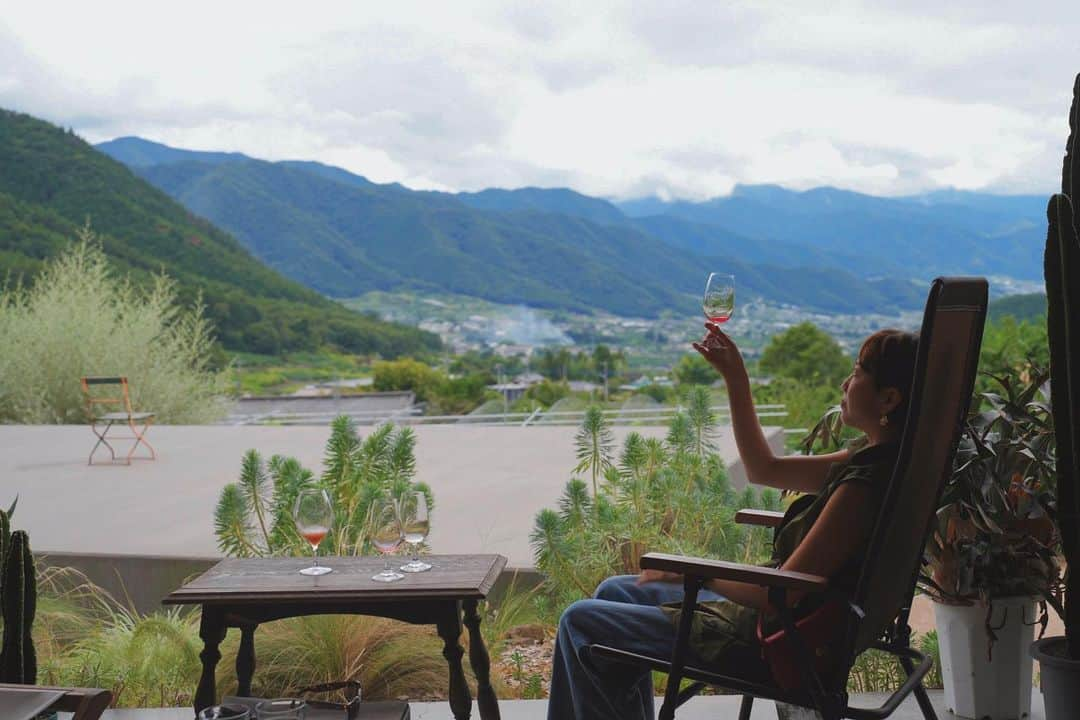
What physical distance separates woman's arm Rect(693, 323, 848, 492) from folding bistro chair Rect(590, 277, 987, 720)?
0.36 m

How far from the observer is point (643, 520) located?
13.2ft

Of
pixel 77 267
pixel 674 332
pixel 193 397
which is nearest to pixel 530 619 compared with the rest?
pixel 193 397

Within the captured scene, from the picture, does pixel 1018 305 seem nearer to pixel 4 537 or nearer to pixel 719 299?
pixel 719 299

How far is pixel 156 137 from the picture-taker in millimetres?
50781

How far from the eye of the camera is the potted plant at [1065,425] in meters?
2.61

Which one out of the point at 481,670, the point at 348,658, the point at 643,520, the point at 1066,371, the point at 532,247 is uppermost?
the point at 532,247

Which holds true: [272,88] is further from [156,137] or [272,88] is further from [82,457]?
[82,457]

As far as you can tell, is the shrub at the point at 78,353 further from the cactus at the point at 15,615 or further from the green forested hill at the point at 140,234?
the green forested hill at the point at 140,234

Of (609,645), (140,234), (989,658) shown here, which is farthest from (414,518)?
(140,234)

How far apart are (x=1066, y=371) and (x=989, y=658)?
0.79 m

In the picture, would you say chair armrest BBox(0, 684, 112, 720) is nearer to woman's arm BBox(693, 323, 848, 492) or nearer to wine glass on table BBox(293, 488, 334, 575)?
wine glass on table BBox(293, 488, 334, 575)

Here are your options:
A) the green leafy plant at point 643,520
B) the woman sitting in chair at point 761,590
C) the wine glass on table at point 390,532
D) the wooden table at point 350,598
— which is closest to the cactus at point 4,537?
the wooden table at point 350,598

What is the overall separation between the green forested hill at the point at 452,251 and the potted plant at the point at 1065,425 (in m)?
35.7

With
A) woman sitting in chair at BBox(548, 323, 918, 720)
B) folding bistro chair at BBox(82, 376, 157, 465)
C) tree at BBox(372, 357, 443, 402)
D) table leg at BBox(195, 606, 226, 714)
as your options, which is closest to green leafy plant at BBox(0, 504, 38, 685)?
table leg at BBox(195, 606, 226, 714)
